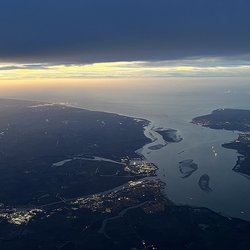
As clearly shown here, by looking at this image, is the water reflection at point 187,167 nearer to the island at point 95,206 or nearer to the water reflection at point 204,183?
the island at point 95,206

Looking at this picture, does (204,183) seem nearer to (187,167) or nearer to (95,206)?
(187,167)

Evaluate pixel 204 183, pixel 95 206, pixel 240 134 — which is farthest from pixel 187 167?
pixel 240 134

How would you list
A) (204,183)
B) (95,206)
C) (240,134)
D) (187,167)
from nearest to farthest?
1. (95,206)
2. (204,183)
3. (187,167)
4. (240,134)

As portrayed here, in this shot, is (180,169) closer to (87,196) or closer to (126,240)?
(87,196)

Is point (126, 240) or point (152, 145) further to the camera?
point (152, 145)

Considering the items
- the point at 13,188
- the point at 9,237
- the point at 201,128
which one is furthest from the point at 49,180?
the point at 201,128
